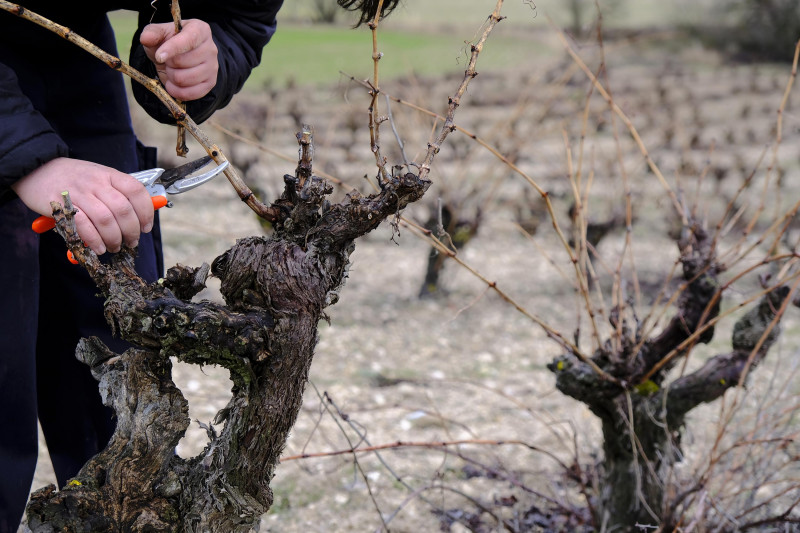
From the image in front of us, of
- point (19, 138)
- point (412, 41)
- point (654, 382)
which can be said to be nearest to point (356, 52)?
point (412, 41)

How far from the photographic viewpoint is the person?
1.18m

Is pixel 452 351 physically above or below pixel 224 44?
above

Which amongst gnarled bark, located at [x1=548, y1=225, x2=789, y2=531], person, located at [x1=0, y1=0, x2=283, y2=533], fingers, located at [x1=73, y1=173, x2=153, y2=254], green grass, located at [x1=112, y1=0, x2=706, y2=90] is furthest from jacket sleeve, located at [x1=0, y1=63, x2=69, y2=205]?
green grass, located at [x1=112, y1=0, x2=706, y2=90]

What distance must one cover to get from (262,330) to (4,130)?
1.64 ft

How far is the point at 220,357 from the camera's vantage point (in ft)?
3.91

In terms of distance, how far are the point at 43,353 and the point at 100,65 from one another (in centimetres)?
64

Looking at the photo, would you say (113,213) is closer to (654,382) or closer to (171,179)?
(171,179)

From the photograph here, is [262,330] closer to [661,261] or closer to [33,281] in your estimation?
[33,281]

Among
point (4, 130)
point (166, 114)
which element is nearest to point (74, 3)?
point (166, 114)

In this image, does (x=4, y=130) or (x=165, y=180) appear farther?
(x=165, y=180)

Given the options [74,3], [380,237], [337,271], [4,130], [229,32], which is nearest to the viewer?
[4,130]

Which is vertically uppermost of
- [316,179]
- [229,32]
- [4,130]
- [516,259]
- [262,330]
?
[516,259]

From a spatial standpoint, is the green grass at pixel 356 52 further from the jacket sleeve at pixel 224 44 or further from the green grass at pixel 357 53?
the jacket sleeve at pixel 224 44

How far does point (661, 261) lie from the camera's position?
5.02 m
